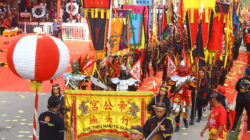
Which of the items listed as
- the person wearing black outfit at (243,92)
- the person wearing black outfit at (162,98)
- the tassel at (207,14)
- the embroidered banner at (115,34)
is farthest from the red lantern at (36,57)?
the embroidered banner at (115,34)

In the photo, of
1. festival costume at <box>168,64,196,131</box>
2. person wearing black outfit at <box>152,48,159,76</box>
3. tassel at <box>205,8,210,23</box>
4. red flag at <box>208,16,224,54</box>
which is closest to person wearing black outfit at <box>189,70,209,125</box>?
festival costume at <box>168,64,196,131</box>

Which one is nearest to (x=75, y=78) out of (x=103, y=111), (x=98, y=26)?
(x=98, y=26)

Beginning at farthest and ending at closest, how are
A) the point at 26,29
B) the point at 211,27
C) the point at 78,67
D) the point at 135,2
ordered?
1. the point at 26,29
2. the point at 135,2
3. the point at 211,27
4. the point at 78,67

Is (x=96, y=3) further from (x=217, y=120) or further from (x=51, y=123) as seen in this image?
(x=217, y=120)

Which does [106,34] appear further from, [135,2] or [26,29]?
[26,29]

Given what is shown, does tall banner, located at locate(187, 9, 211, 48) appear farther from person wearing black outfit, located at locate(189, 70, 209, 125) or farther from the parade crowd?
person wearing black outfit, located at locate(189, 70, 209, 125)

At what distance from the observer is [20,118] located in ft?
32.3

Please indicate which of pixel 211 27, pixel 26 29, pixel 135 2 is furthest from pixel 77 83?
pixel 26 29

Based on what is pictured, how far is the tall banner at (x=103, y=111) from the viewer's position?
7656mm

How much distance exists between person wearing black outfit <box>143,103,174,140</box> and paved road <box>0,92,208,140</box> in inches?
Answer: 127

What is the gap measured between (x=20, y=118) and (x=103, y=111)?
315 centimetres

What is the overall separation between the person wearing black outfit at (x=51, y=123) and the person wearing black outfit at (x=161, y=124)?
1356mm

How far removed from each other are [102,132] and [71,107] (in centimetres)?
82

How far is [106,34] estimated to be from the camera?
9.42m
